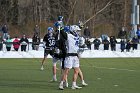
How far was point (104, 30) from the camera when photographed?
72.9m

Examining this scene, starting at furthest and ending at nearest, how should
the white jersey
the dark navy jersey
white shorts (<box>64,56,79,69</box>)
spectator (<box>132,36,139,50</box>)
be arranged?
spectator (<box>132,36,139,50</box>), the dark navy jersey, the white jersey, white shorts (<box>64,56,79,69</box>)

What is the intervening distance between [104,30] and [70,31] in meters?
→ 56.2

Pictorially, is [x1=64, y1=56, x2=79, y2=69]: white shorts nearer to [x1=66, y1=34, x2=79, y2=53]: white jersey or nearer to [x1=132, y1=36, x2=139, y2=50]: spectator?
[x1=66, y1=34, x2=79, y2=53]: white jersey

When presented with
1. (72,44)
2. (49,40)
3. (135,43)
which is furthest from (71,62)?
(135,43)

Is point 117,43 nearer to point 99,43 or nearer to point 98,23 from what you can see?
point 99,43

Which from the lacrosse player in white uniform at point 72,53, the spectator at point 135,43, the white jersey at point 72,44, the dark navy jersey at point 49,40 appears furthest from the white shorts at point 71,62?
the spectator at point 135,43

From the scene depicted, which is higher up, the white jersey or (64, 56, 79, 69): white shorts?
the white jersey

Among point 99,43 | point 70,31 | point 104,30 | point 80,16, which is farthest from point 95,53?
point 104,30

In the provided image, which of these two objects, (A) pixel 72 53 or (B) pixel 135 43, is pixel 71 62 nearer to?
(A) pixel 72 53

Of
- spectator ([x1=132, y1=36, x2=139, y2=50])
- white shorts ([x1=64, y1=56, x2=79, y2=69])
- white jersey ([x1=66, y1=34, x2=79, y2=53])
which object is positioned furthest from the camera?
spectator ([x1=132, y1=36, x2=139, y2=50])

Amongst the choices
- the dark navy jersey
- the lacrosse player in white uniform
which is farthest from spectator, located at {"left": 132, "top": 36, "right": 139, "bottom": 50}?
the lacrosse player in white uniform

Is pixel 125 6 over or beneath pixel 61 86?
over

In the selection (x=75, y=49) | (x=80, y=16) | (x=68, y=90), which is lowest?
(x=68, y=90)

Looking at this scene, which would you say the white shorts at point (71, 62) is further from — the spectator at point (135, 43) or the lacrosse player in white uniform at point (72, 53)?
the spectator at point (135, 43)
